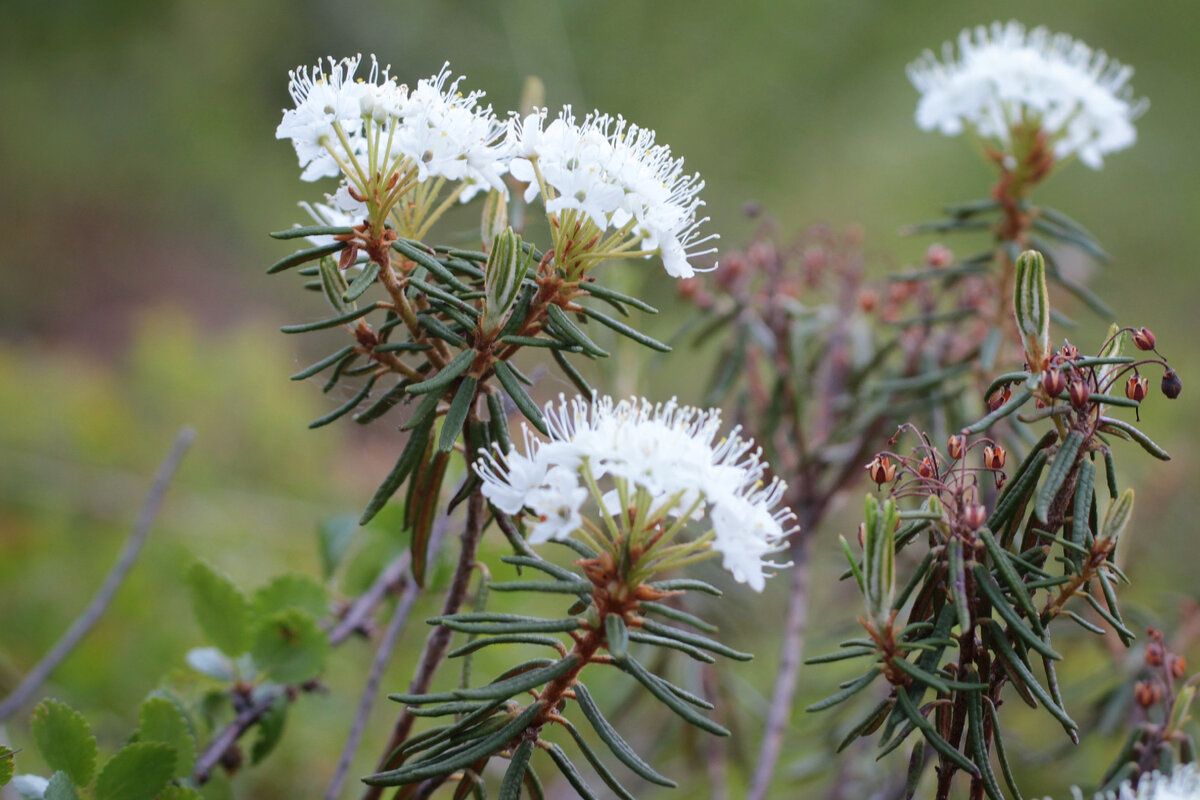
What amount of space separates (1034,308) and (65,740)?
70 centimetres

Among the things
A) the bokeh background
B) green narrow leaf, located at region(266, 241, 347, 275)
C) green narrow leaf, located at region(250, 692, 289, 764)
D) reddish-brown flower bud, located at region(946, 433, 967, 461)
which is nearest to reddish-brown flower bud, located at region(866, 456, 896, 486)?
reddish-brown flower bud, located at region(946, 433, 967, 461)

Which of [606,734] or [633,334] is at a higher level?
[633,334]

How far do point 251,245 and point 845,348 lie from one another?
2.88 metres

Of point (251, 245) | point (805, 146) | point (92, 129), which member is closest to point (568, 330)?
point (805, 146)

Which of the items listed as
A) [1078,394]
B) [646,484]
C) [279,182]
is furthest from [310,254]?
[279,182]

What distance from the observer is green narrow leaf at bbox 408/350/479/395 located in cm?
62

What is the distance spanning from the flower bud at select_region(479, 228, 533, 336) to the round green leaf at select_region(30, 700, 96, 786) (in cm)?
40

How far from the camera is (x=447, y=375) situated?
63cm

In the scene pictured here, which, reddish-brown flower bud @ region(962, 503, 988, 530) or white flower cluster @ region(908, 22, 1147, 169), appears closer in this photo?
reddish-brown flower bud @ region(962, 503, 988, 530)

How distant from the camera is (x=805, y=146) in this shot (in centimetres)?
333

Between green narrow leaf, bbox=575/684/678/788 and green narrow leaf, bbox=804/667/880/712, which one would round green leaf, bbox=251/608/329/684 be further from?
green narrow leaf, bbox=804/667/880/712

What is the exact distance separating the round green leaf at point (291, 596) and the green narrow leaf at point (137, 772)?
0.78 ft

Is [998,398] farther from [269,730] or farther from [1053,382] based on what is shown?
[269,730]

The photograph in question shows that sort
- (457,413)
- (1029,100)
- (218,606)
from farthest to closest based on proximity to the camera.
Answer: (1029,100) < (218,606) < (457,413)
